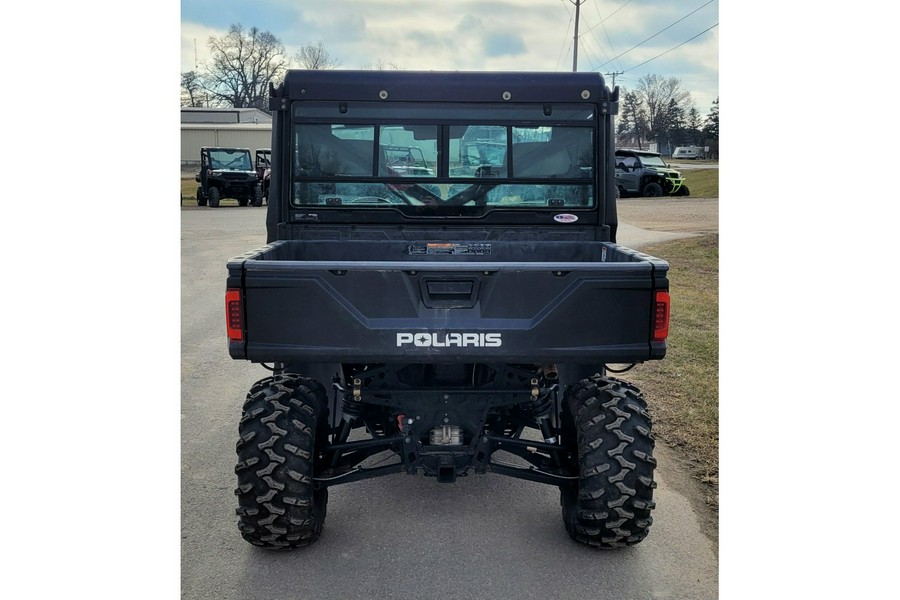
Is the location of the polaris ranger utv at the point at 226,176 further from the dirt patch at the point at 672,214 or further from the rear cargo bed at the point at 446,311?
the rear cargo bed at the point at 446,311

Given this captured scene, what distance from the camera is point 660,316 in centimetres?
387

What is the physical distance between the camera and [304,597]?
3701 millimetres

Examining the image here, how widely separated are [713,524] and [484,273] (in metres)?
1.99

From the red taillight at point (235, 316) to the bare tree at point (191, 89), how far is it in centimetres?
4257

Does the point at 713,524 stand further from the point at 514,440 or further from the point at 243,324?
the point at 243,324

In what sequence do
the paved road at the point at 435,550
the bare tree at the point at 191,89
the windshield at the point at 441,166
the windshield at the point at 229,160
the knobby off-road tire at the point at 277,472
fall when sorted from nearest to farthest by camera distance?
the paved road at the point at 435,550 < the knobby off-road tire at the point at 277,472 < the windshield at the point at 441,166 < the windshield at the point at 229,160 < the bare tree at the point at 191,89

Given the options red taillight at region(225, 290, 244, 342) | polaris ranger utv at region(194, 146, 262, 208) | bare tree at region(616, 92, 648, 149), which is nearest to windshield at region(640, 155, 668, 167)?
bare tree at region(616, 92, 648, 149)

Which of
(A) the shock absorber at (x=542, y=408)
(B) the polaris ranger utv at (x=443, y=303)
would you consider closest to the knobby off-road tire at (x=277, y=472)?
(B) the polaris ranger utv at (x=443, y=303)

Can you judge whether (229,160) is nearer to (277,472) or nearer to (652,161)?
(652,161)

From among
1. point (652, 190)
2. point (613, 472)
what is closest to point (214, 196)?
point (652, 190)

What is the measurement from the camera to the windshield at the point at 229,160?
29.6m

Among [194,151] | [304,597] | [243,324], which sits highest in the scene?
[194,151]

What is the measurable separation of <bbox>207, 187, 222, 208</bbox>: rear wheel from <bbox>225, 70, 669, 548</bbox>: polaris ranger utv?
25.5 meters

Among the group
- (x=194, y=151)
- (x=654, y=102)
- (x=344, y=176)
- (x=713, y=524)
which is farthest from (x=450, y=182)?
(x=194, y=151)
